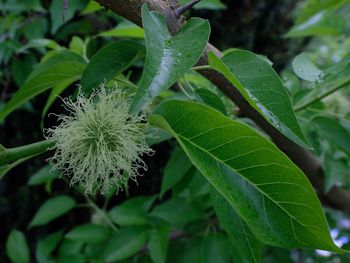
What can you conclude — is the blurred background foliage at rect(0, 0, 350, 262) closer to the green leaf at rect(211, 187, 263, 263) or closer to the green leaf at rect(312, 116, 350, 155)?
the green leaf at rect(312, 116, 350, 155)

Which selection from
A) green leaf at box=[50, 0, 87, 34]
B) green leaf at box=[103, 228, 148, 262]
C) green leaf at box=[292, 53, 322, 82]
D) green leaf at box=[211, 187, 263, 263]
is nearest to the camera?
green leaf at box=[211, 187, 263, 263]

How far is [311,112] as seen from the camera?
903 millimetres

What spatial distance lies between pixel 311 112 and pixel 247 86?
1.43 ft

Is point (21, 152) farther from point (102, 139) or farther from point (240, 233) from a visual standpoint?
point (240, 233)

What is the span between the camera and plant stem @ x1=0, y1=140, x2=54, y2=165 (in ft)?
1.60

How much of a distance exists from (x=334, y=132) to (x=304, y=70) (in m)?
0.17

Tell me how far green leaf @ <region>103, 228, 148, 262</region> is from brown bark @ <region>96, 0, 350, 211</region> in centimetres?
35

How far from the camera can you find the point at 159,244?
896 millimetres

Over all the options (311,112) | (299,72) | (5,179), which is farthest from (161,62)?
(5,179)

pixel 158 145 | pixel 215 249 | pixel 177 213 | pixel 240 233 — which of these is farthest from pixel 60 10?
pixel 240 233

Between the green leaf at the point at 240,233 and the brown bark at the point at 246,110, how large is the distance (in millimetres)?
176

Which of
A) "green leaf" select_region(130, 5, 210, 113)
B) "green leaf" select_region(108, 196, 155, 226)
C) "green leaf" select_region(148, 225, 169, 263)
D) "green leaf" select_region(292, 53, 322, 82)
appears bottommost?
"green leaf" select_region(148, 225, 169, 263)

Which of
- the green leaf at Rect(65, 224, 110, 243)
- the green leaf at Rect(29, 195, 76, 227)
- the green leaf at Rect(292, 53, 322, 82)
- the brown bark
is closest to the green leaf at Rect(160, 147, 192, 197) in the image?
the brown bark

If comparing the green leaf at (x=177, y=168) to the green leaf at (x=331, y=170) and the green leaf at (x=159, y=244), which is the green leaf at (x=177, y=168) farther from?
the green leaf at (x=331, y=170)
